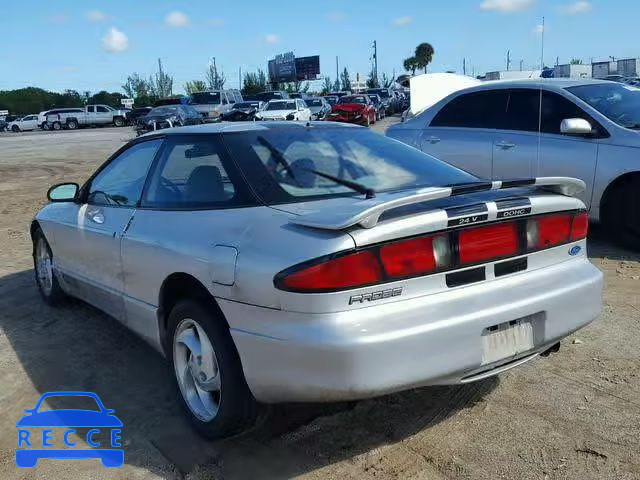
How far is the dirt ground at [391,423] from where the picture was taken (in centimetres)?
290

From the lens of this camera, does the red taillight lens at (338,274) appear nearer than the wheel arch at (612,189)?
Yes

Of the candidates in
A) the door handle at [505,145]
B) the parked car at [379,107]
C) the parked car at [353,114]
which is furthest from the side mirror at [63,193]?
the parked car at [379,107]

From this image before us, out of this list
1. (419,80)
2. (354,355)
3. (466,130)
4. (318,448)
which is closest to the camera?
(354,355)

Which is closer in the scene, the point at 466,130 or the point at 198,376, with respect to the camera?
the point at 198,376

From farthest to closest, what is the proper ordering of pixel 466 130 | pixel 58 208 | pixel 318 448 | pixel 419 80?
pixel 419 80 → pixel 466 130 → pixel 58 208 → pixel 318 448

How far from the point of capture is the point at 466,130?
7.55 m

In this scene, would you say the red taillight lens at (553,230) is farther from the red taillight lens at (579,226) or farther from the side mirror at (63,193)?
the side mirror at (63,193)

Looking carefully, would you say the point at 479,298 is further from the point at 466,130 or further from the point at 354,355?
the point at 466,130

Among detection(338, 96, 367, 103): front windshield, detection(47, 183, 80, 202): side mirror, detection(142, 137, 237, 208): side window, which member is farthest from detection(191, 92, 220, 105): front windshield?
detection(142, 137, 237, 208): side window

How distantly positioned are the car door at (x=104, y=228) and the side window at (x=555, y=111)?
4396mm

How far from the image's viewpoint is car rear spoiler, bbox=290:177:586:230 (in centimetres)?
259

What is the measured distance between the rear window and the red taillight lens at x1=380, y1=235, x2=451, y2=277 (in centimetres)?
70

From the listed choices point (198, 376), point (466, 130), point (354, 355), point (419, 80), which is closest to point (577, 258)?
point (354, 355)

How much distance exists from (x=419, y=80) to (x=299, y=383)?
7.09 metres
